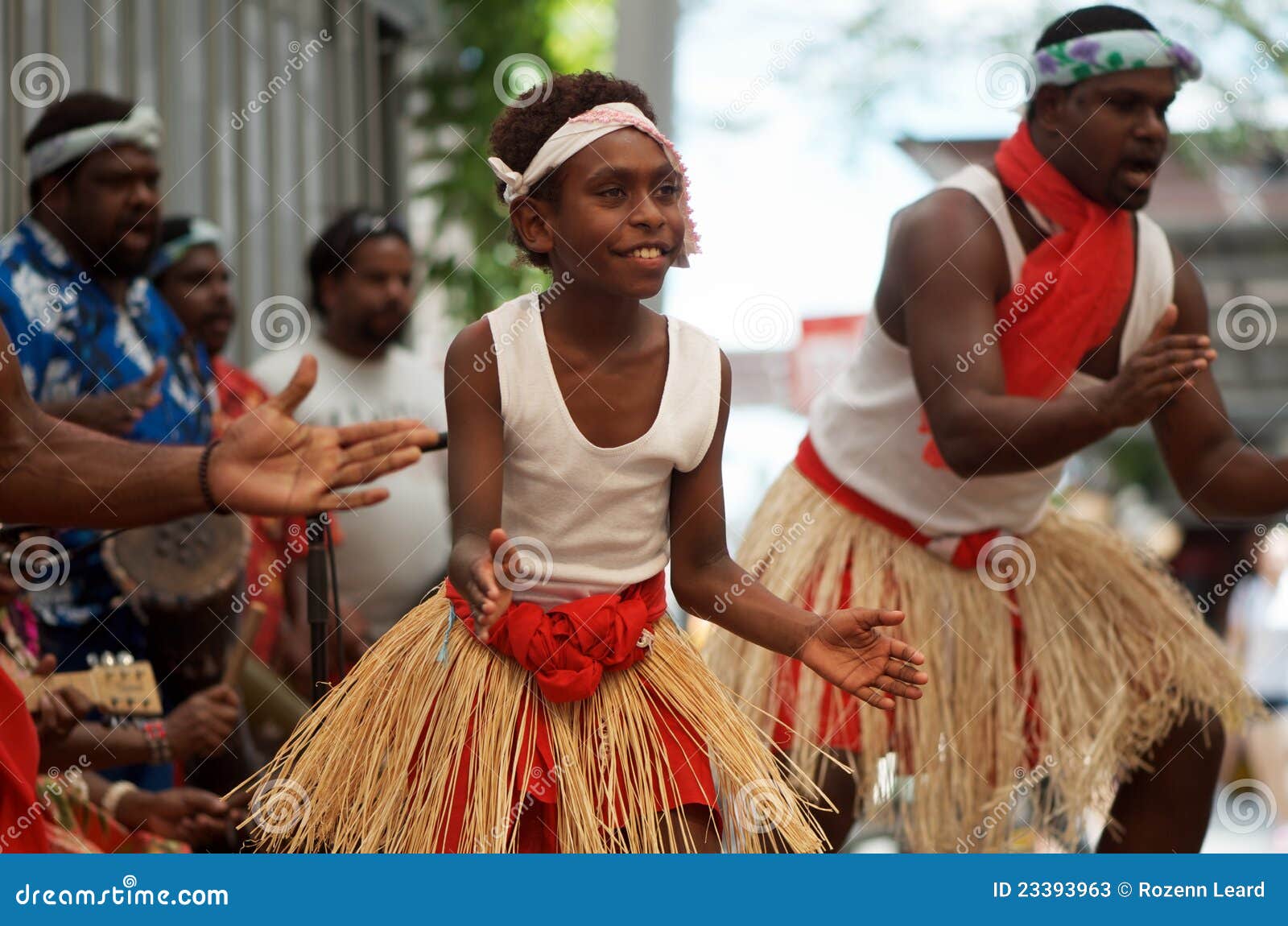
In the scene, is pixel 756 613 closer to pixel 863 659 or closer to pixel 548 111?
pixel 863 659

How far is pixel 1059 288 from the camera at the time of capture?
10.4ft

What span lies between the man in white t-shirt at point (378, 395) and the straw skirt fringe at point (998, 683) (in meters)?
1.59

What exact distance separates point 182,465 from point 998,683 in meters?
1.72

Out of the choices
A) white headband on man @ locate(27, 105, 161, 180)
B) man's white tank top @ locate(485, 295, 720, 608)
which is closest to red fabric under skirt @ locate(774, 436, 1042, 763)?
Result: man's white tank top @ locate(485, 295, 720, 608)

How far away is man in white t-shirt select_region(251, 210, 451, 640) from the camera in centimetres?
459

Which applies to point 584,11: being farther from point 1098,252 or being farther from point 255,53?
point 1098,252

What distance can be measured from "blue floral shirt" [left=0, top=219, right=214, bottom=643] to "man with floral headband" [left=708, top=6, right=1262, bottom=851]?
1.49m

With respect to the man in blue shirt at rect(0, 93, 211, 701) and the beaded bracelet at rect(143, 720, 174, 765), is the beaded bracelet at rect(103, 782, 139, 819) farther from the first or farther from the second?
the man in blue shirt at rect(0, 93, 211, 701)

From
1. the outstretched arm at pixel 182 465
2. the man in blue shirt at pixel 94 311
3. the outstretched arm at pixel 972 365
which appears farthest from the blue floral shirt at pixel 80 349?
the outstretched arm at pixel 972 365

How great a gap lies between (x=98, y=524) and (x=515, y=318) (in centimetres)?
69

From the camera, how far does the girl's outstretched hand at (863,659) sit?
2268 mm

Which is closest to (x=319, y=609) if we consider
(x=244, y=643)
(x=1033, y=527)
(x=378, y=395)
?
(x=244, y=643)
